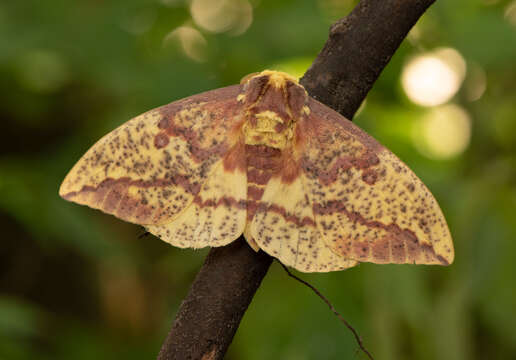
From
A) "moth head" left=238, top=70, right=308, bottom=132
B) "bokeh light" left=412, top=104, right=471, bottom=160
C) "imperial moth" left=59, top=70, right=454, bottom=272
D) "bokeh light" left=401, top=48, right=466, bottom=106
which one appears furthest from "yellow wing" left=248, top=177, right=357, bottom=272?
"bokeh light" left=412, top=104, right=471, bottom=160

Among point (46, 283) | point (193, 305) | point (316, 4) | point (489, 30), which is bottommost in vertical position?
point (46, 283)

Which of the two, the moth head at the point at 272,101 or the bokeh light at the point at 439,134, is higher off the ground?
the bokeh light at the point at 439,134

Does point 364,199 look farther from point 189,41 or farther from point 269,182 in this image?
point 189,41

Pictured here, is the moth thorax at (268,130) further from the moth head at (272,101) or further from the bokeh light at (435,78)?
the bokeh light at (435,78)

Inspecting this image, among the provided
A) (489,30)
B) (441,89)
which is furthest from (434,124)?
(489,30)

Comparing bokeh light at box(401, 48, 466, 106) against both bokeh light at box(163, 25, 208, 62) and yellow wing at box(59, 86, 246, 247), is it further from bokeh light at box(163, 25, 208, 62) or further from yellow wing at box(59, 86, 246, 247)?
yellow wing at box(59, 86, 246, 247)

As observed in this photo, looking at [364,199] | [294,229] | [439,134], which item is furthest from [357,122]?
[439,134]

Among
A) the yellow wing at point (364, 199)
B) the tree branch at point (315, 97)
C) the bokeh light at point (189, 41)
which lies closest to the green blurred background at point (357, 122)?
the bokeh light at point (189, 41)

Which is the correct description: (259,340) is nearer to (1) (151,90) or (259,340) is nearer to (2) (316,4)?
(1) (151,90)
